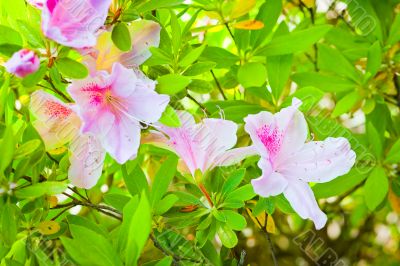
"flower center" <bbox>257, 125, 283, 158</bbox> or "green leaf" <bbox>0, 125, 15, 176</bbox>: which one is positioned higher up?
"flower center" <bbox>257, 125, 283, 158</bbox>

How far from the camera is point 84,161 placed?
2.58ft

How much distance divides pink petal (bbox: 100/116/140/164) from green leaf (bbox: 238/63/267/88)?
0.28m

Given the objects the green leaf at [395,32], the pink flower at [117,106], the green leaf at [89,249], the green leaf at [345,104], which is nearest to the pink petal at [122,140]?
the pink flower at [117,106]

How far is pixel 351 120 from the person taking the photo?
1487 millimetres

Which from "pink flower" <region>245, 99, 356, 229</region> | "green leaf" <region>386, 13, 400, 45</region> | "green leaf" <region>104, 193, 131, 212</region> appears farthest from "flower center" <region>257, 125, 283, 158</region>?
"green leaf" <region>386, 13, 400, 45</region>

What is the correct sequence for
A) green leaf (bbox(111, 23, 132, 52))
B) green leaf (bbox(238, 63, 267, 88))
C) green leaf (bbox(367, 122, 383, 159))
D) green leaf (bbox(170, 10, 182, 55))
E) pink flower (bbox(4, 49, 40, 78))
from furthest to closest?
green leaf (bbox(367, 122, 383, 159)), green leaf (bbox(238, 63, 267, 88)), green leaf (bbox(170, 10, 182, 55)), green leaf (bbox(111, 23, 132, 52)), pink flower (bbox(4, 49, 40, 78))

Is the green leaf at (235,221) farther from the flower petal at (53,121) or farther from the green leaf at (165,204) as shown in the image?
the flower petal at (53,121)

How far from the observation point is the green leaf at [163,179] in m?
0.81

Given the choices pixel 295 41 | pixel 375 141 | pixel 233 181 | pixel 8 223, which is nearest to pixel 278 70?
pixel 295 41

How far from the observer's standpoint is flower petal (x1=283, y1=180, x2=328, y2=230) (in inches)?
30.2

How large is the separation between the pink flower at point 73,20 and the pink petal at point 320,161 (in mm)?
276

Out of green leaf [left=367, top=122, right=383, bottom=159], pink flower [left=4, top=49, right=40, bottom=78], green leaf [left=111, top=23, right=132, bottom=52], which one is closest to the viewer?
pink flower [left=4, top=49, right=40, bottom=78]

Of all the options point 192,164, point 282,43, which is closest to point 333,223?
point 282,43

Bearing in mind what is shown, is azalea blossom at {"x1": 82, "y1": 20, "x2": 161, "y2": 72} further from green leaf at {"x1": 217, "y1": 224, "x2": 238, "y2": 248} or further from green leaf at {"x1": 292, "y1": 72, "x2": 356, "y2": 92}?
green leaf at {"x1": 292, "y1": 72, "x2": 356, "y2": 92}
